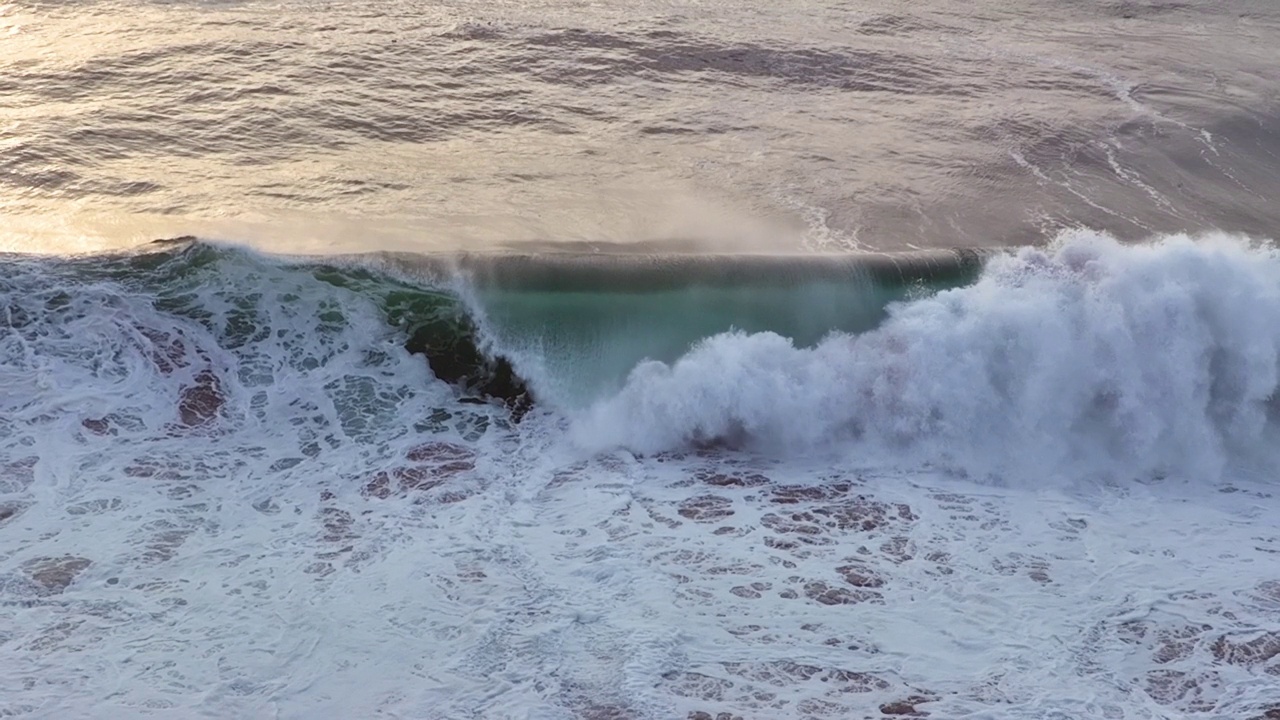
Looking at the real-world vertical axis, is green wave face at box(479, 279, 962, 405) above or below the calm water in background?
below

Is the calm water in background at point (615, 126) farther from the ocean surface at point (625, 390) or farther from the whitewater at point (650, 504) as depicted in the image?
the whitewater at point (650, 504)

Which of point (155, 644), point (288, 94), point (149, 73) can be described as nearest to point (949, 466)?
point (155, 644)

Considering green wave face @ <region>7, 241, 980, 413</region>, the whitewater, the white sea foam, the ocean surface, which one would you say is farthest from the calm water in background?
the white sea foam

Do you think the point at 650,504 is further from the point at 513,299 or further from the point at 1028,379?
the point at 1028,379

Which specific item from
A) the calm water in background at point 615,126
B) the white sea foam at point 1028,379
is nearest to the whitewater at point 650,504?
the white sea foam at point 1028,379

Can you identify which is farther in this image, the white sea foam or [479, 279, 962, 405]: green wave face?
[479, 279, 962, 405]: green wave face

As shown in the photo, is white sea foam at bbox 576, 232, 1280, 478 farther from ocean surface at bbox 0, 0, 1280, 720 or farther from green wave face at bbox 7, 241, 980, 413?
green wave face at bbox 7, 241, 980, 413

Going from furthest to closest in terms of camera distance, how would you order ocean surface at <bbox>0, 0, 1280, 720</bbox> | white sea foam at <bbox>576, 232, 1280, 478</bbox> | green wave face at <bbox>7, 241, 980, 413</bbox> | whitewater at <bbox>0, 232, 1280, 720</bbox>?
green wave face at <bbox>7, 241, 980, 413</bbox> < white sea foam at <bbox>576, 232, 1280, 478</bbox> < ocean surface at <bbox>0, 0, 1280, 720</bbox> < whitewater at <bbox>0, 232, 1280, 720</bbox>
